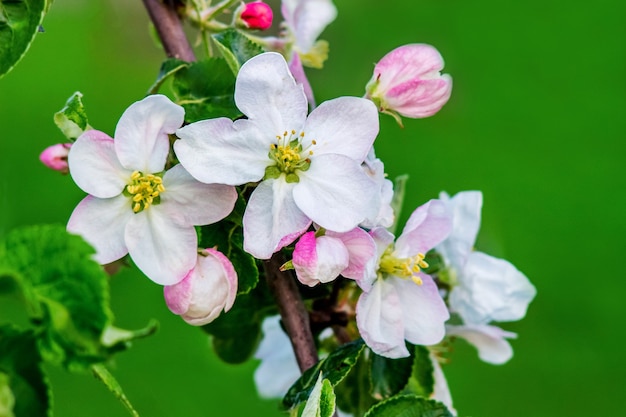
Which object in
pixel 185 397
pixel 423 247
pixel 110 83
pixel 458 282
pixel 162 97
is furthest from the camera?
pixel 110 83

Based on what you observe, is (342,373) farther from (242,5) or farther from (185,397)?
(185,397)

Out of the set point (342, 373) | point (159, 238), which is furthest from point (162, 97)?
point (342, 373)

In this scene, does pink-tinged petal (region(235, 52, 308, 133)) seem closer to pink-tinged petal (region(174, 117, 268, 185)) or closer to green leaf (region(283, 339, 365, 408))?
pink-tinged petal (region(174, 117, 268, 185))

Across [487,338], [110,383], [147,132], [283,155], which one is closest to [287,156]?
[283,155]

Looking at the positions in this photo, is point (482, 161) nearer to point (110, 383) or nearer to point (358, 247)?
point (358, 247)

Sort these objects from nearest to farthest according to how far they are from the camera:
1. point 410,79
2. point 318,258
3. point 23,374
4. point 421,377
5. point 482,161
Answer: point 23,374 < point 318,258 < point 410,79 < point 421,377 < point 482,161

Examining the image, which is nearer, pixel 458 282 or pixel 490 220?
pixel 458 282
